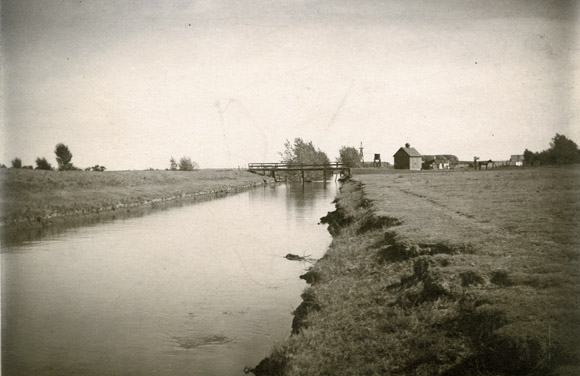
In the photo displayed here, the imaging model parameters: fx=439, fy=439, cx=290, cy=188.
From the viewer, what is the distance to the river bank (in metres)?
32.6

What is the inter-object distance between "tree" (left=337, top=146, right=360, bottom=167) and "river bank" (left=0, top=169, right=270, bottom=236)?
2887 inches

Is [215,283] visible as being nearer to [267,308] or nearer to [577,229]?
[267,308]

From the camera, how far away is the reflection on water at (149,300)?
411 inches

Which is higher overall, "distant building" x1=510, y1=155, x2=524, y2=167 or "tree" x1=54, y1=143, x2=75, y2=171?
"tree" x1=54, y1=143, x2=75, y2=171

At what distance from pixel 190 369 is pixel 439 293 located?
5.66m

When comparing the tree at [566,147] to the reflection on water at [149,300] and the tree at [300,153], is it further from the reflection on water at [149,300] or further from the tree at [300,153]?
the tree at [300,153]

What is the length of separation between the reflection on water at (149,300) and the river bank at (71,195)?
6.79 m

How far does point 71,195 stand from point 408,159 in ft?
250

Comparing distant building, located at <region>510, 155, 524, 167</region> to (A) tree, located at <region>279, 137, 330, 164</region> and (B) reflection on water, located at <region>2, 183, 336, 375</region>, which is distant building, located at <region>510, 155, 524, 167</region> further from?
(B) reflection on water, located at <region>2, 183, 336, 375</region>

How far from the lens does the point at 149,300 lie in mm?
14711

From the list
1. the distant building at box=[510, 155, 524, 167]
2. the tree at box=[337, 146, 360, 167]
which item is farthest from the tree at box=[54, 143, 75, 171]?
the distant building at box=[510, 155, 524, 167]

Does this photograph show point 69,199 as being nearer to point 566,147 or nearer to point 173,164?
point 566,147

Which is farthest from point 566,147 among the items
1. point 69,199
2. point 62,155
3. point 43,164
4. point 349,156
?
point 349,156

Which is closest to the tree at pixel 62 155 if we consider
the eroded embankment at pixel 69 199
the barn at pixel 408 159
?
the eroded embankment at pixel 69 199
